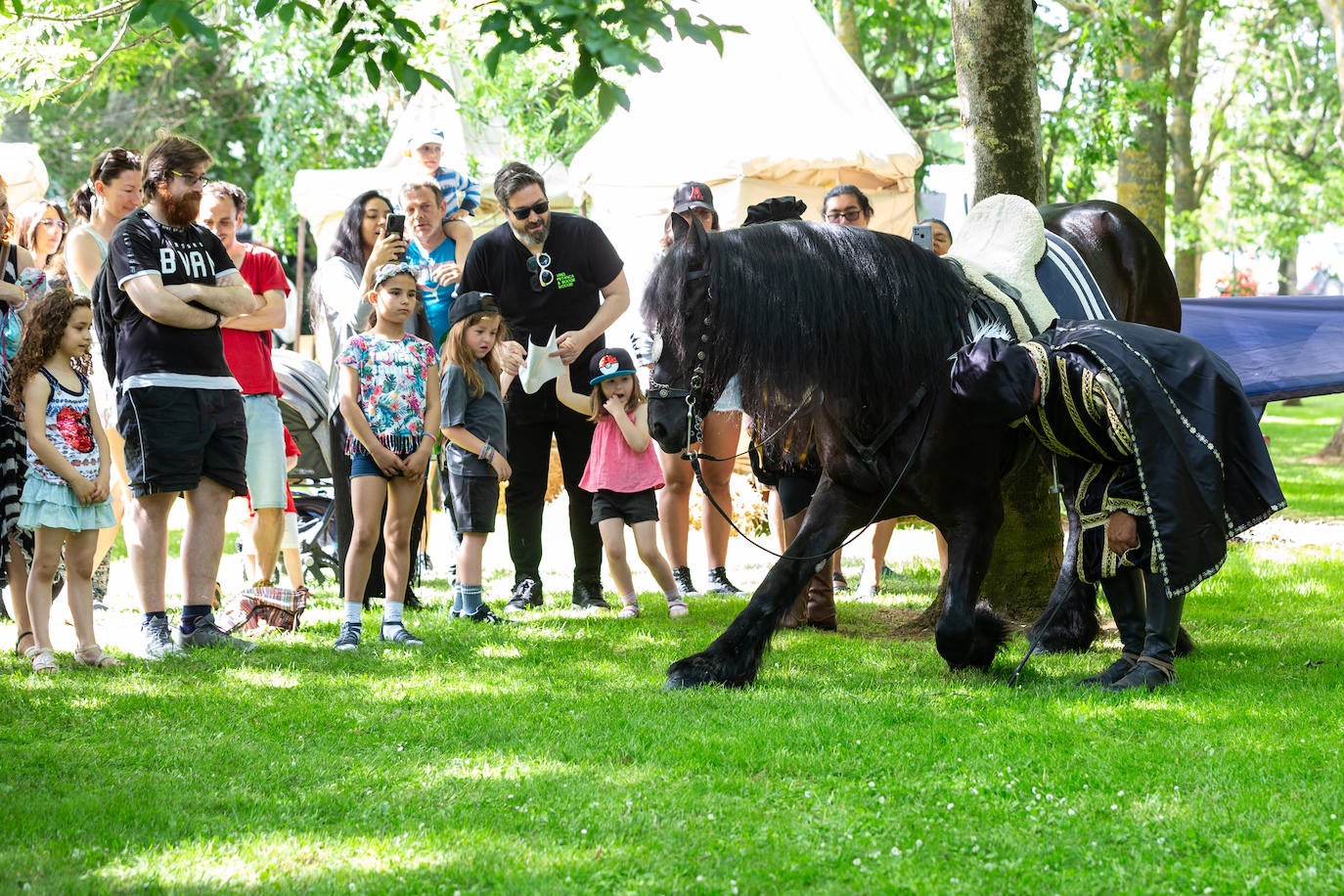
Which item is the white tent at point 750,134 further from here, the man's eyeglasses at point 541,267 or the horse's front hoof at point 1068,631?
the horse's front hoof at point 1068,631

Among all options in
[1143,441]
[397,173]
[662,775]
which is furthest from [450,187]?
[397,173]

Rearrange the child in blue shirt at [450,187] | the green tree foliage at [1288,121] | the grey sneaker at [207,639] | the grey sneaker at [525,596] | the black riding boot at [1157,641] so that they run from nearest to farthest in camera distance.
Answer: the black riding boot at [1157,641]
the grey sneaker at [207,639]
the grey sneaker at [525,596]
the child in blue shirt at [450,187]
the green tree foliage at [1288,121]

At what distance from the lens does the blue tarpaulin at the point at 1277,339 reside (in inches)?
352

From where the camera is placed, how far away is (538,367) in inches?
275

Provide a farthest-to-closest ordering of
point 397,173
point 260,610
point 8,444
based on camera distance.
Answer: point 397,173
point 260,610
point 8,444

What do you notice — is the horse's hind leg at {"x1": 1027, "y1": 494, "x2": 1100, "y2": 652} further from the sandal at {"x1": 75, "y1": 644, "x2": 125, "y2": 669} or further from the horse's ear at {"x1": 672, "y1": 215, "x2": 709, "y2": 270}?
the sandal at {"x1": 75, "y1": 644, "x2": 125, "y2": 669}

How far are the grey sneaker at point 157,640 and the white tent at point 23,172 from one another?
5209 mm

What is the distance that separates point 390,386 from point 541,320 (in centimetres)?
123

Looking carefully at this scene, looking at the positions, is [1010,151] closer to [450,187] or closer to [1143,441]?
[1143,441]

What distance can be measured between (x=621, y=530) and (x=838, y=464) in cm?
222

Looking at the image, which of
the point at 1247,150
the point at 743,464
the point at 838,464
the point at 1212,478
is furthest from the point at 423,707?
the point at 1247,150

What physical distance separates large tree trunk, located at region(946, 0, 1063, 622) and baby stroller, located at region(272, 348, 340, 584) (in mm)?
4208

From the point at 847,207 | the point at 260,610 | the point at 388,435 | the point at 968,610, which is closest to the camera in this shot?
the point at 968,610

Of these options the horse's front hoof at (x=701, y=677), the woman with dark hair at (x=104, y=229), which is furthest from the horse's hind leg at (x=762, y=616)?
the woman with dark hair at (x=104, y=229)
